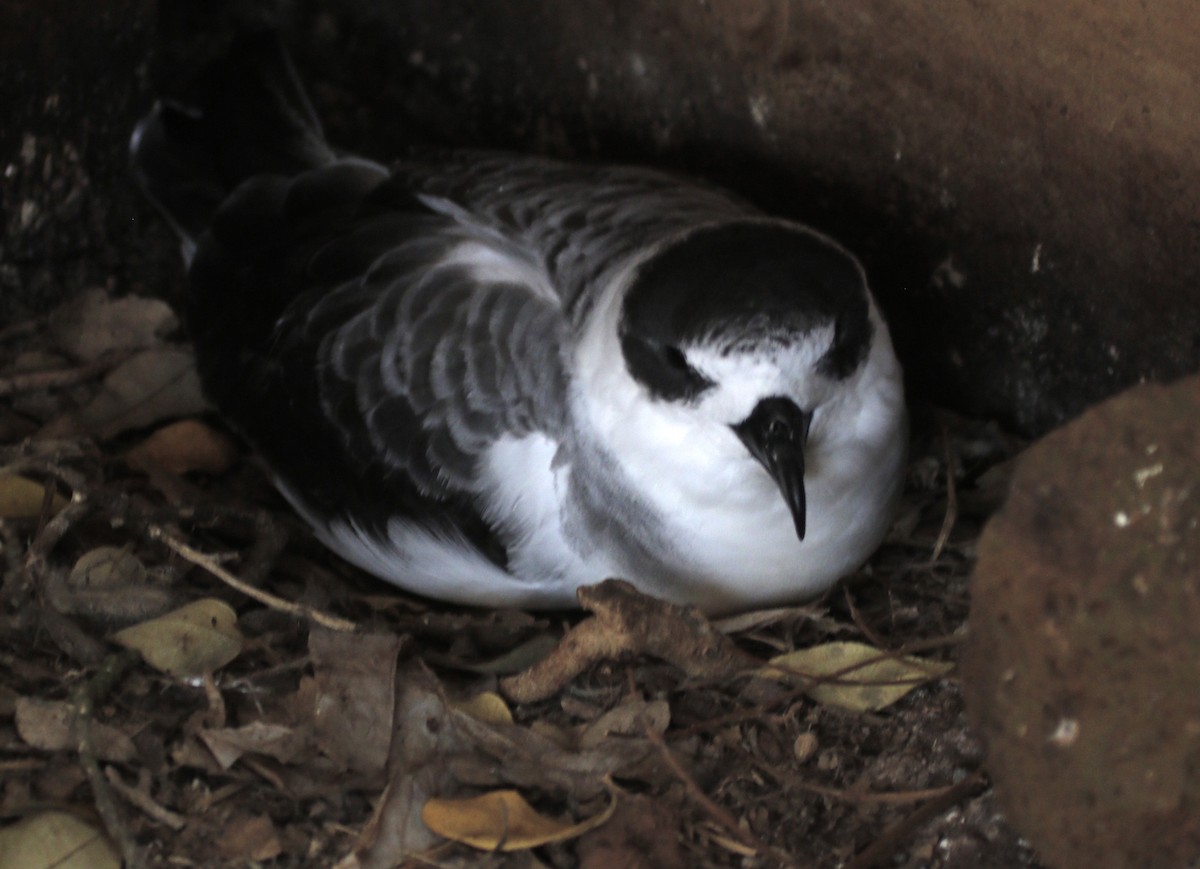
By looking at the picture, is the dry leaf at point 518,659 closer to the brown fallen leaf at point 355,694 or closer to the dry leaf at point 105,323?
the brown fallen leaf at point 355,694

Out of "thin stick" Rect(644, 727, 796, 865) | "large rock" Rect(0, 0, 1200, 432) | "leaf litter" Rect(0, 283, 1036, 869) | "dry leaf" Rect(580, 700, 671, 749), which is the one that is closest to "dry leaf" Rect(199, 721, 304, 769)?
"leaf litter" Rect(0, 283, 1036, 869)

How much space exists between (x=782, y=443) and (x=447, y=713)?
0.75m

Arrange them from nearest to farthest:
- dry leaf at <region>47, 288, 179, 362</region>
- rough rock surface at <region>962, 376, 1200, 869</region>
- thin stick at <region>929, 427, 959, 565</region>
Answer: rough rock surface at <region>962, 376, 1200, 869</region> → thin stick at <region>929, 427, 959, 565</region> → dry leaf at <region>47, 288, 179, 362</region>

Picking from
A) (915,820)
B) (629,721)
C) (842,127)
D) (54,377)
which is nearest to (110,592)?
(54,377)

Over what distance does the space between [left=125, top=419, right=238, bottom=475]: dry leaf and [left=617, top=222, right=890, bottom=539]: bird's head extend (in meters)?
1.34

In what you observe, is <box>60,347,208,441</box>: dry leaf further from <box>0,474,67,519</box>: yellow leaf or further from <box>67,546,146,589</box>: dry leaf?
<box>67,546,146,589</box>: dry leaf

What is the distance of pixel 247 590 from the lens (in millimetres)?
2676

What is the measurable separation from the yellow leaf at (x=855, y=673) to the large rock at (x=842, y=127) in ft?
2.60

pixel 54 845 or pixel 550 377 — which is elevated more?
pixel 550 377

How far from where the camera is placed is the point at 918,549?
293 centimetres

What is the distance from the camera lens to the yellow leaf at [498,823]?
2.19 metres

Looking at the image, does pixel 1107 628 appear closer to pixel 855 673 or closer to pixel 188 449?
pixel 855 673

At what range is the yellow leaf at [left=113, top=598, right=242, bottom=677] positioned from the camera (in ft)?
8.32

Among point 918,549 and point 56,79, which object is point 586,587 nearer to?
point 918,549
